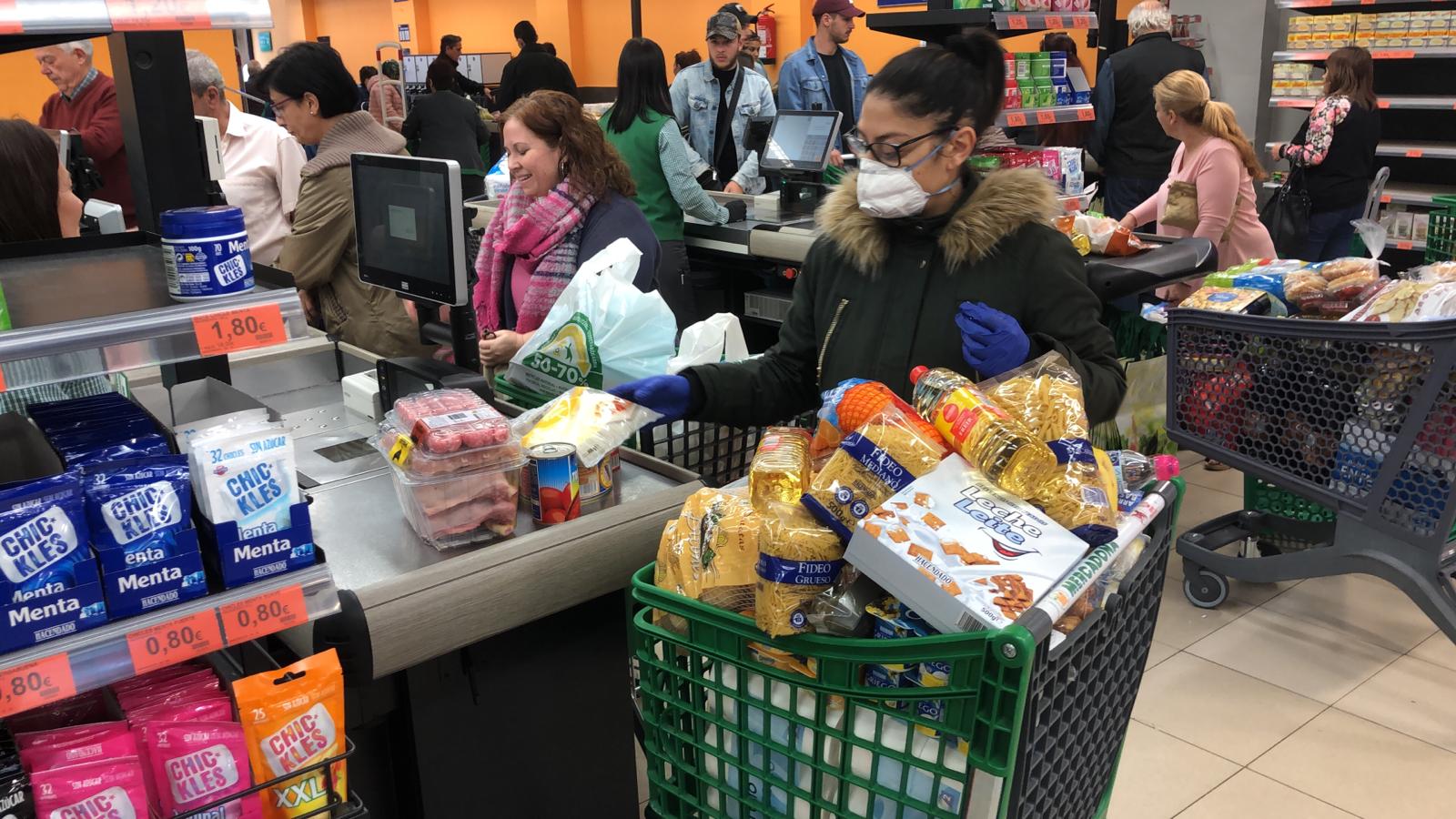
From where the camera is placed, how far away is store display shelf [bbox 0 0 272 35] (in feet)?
3.69

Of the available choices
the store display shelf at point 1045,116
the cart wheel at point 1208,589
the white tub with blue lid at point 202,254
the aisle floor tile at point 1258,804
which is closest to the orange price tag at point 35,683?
the white tub with blue lid at point 202,254

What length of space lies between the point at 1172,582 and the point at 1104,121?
3.56 metres

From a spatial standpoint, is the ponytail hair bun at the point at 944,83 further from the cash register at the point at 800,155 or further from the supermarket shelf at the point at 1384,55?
the supermarket shelf at the point at 1384,55

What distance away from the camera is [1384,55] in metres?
7.14

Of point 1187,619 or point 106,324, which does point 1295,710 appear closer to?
point 1187,619

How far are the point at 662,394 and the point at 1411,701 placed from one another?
2.38m

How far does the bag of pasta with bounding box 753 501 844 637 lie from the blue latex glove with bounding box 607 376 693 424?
0.69 meters

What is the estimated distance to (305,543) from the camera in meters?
1.30

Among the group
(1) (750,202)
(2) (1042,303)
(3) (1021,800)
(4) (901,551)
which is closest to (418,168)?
(2) (1042,303)

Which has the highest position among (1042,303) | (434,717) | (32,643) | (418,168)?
(418,168)

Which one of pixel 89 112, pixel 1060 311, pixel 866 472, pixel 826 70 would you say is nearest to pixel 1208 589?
pixel 1060 311

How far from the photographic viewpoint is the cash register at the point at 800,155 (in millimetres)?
4902

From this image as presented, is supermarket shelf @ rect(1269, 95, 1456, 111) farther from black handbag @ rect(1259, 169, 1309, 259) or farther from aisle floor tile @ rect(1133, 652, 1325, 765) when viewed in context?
aisle floor tile @ rect(1133, 652, 1325, 765)

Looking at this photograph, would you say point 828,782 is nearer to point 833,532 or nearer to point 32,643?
point 833,532
